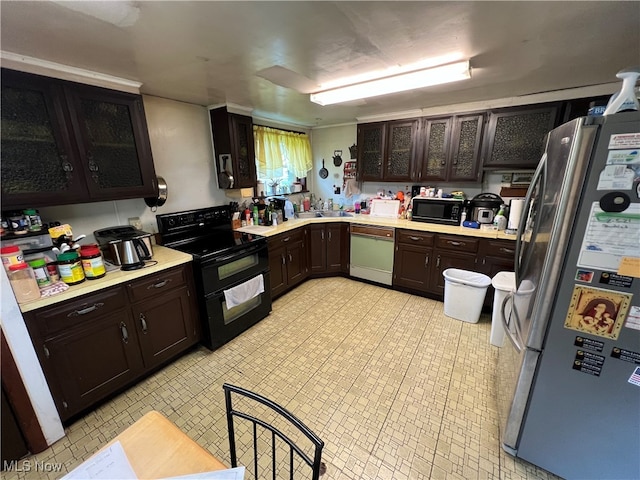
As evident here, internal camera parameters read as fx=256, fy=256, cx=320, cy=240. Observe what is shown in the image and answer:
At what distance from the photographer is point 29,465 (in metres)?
1.43

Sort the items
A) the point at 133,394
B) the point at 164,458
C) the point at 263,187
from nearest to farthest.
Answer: the point at 164,458 → the point at 133,394 → the point at 263,187

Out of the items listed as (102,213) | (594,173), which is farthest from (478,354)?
(102,213)

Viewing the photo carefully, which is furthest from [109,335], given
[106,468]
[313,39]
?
[313,39]

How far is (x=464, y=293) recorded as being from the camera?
2.62 metres

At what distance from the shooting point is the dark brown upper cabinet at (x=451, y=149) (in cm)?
285

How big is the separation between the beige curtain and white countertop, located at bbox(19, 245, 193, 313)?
1.76 metres

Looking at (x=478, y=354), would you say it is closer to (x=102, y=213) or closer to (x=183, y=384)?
(x=183, y=384)

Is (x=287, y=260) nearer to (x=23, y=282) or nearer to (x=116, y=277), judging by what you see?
(x=116, y=277)

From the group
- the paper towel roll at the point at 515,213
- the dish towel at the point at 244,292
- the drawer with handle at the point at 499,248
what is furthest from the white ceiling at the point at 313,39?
the dish towel at the point at 244,292

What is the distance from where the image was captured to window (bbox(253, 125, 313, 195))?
3432 millimetres

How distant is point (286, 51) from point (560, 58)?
5.91 ft

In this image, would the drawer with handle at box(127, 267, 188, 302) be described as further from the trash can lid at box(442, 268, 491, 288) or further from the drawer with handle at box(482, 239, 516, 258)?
the drawer with handle at box(482, 239, 516, 258)

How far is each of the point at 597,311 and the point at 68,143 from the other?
3.08 m

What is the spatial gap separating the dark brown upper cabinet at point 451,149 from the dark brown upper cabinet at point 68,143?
291 cm
